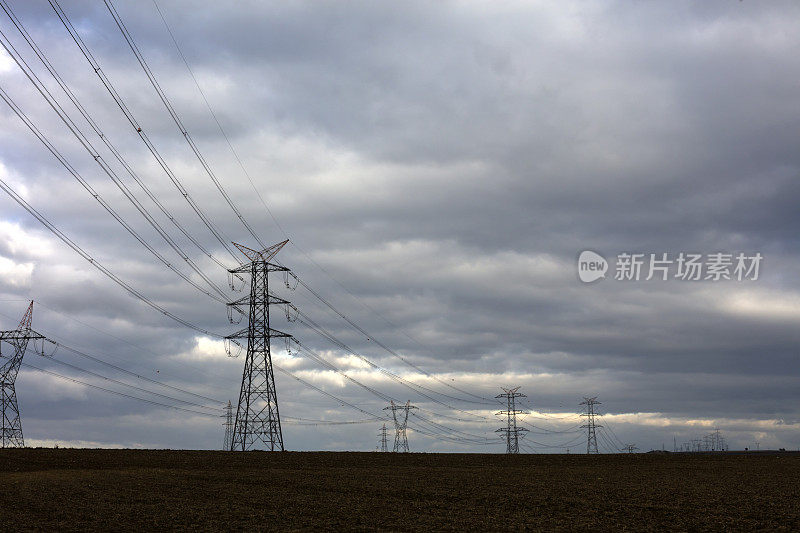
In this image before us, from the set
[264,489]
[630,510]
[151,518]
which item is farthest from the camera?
[264,489]

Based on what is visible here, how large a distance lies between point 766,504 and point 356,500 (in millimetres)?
22986

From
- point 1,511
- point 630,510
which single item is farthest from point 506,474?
point 1,511

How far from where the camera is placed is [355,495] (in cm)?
4209

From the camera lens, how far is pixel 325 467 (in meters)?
59.8

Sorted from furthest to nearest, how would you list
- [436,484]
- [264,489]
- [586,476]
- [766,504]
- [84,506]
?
[586,476] → [436,484] → [264,489] → [766,504] → [84,506]

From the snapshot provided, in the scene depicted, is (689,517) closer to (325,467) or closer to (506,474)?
(506,474)

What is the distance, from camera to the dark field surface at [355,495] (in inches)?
1294

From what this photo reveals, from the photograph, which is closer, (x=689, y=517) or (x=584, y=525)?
(x=584, y=525)

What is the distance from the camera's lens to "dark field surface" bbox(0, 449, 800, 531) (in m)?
32.9

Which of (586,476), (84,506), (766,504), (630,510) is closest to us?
(84,506)

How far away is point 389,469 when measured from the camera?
60.2 metres

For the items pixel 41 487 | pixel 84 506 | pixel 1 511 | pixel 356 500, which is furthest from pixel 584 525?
pixel 41 487

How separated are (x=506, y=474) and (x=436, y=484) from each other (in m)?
11.5

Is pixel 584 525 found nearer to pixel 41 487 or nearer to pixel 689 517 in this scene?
pixel 689 517
